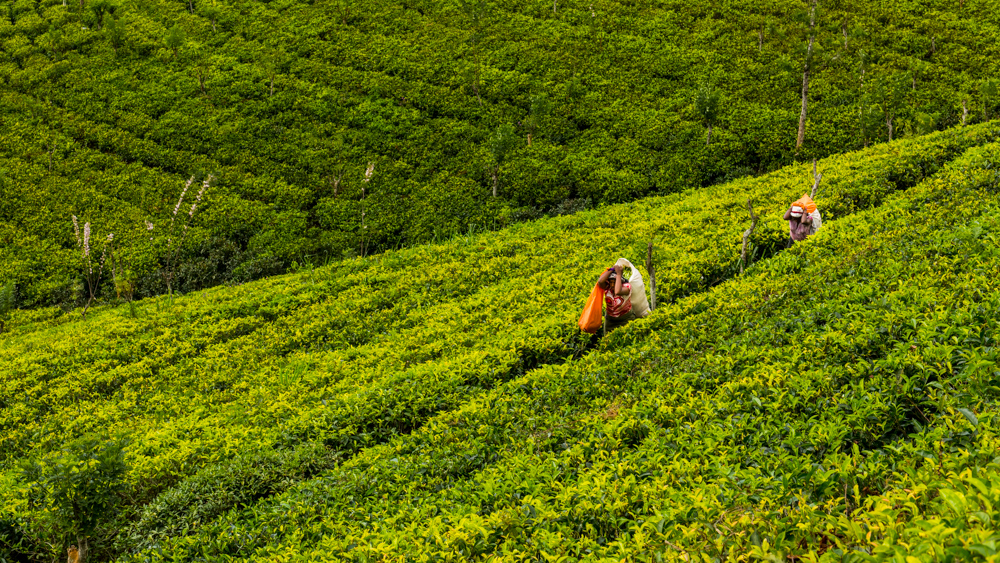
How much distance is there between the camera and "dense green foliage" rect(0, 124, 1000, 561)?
4.23 metres

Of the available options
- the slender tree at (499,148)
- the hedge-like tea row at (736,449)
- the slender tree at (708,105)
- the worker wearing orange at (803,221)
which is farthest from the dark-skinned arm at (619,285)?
the slender tree at (708,105)

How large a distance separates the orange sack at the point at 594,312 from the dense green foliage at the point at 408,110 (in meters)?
15.2

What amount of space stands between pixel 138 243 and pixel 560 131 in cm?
1912

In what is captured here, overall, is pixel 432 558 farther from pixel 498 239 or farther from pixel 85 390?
pixel 498 239

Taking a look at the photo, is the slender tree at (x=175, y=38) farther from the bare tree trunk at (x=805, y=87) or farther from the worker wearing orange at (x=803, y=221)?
the worker wearing orange at (x=803, y=221)

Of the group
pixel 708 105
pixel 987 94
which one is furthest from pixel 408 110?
pixel 987 94

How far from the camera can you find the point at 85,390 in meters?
13.9

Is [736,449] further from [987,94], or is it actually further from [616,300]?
[987,94]

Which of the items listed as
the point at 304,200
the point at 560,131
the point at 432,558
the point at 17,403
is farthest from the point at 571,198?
the point at 432,558

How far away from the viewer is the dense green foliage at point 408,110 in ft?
84.6

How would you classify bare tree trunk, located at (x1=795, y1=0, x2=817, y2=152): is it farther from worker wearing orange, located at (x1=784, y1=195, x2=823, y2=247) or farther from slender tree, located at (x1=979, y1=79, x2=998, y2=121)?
worker wearing orange, located at (x1=784, y1=195, x2=823, y2=247)

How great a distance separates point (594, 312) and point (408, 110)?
77.3 feet

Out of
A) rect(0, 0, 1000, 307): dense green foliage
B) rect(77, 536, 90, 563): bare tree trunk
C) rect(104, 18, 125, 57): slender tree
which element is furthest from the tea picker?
rect(104, 18, 125, 57): slender tree

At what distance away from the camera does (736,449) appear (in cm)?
513
